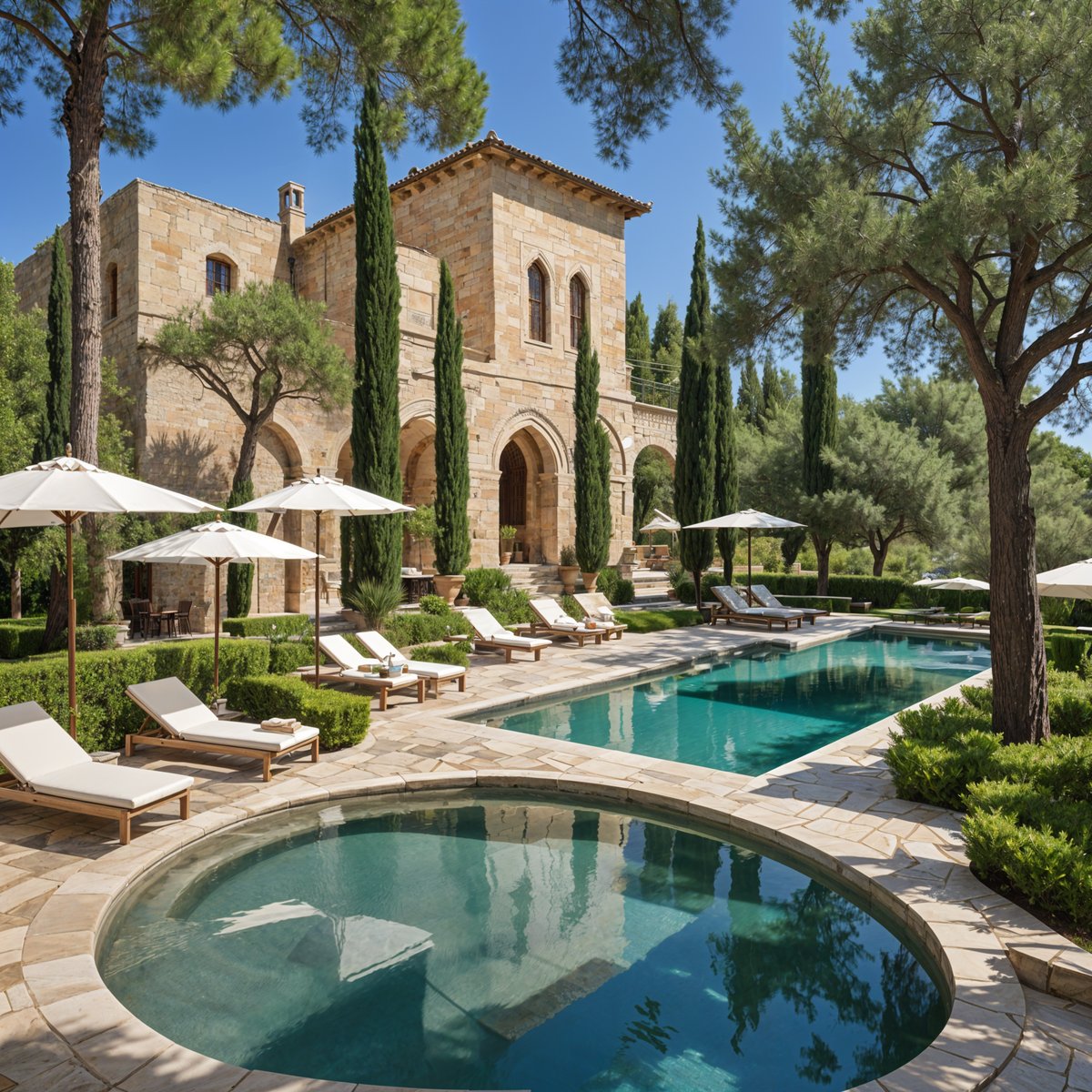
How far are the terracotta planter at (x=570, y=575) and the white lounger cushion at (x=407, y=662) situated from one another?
399 inches

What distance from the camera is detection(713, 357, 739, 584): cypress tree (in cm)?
2019

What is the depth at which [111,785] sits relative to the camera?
515 cm

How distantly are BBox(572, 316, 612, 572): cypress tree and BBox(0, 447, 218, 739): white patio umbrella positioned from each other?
13519 mm

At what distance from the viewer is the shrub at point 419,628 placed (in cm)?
1300

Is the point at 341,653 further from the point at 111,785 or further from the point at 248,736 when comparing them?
the point at 111,785

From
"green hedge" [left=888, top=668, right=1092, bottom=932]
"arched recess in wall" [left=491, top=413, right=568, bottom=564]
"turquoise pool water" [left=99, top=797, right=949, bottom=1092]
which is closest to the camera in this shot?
"turquoise pool water" [left=99, top=797, right=949, bottom=1092]

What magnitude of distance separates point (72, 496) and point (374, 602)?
307 inches

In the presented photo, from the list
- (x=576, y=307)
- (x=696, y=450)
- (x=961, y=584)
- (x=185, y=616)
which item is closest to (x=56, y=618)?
(x=185, y=616)

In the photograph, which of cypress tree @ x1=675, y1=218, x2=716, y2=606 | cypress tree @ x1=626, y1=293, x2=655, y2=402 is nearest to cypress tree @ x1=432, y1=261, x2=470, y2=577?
cypress tree @ x1=675, y1=218, x2=716, y2=606

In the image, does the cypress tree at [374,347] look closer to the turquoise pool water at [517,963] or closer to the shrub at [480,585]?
the shrub at [480,585]

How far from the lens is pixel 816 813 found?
5625 mm

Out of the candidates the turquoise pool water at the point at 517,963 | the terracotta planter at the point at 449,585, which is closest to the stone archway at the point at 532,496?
the terracotta planter at the point at 449,585

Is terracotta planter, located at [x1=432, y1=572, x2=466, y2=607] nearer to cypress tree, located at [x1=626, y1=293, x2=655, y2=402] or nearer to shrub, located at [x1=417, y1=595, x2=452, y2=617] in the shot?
shrub, located at [x1=417, y1=595, x2=452, y2=617]

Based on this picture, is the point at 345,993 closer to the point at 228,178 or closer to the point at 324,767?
the point at 324,767
